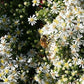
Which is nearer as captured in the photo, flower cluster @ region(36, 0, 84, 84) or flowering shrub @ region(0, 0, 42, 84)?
flower cluster @ region(36, 0, 84, 84)

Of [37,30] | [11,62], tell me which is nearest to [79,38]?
[37,30]

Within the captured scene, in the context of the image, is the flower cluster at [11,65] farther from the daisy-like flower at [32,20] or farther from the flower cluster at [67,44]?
the daisy-like flower at [32,20]

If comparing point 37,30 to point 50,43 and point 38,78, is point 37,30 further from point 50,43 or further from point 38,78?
point 38,78

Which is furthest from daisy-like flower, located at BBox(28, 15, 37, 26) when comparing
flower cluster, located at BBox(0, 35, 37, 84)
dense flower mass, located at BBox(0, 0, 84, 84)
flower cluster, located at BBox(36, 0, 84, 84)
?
flower cluster, located at BBox(0, 35, 37, 84)

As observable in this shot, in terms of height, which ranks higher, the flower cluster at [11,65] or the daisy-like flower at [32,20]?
the daisy-like flower at [32,20]

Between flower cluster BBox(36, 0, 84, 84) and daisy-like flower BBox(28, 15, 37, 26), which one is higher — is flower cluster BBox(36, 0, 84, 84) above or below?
below

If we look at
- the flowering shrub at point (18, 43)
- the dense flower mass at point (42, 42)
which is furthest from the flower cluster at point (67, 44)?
the flowering shrub at point (18, 43)

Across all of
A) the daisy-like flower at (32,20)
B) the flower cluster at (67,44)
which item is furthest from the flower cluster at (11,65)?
the daisy-like flower at (32,20)

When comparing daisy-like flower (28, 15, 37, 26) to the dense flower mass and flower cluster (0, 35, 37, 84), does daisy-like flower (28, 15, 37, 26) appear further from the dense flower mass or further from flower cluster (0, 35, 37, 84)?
flower cluster (0, 35, 37, 84)

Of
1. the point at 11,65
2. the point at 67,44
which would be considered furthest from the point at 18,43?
the point at 67,44

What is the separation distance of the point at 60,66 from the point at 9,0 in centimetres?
75

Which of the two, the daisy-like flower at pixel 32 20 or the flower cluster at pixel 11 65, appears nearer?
the flower cluster at pixel 11 65

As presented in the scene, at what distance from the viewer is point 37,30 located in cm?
214

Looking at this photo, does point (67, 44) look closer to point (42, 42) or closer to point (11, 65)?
point (42, 42)
